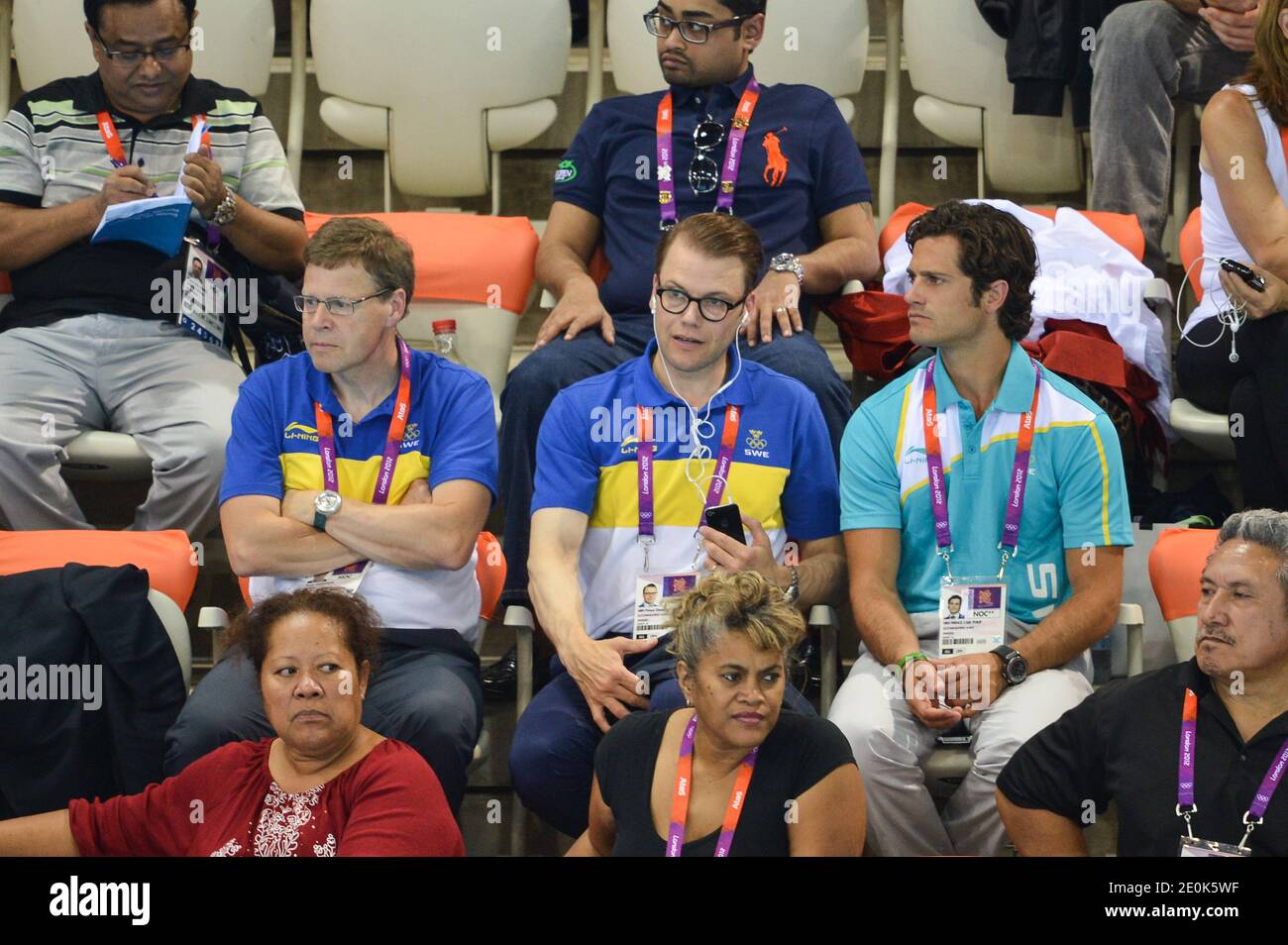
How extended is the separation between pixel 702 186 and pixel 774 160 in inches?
6.7

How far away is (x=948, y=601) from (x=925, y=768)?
29cm

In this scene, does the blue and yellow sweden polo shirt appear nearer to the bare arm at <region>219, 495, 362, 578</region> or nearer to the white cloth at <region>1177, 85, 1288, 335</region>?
the bare arm at <region>219, 495, 362, 578</region>

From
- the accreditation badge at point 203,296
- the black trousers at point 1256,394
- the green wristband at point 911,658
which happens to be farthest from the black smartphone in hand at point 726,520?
the accreditation badge at point 203,296

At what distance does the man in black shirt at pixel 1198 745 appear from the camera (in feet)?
8.18

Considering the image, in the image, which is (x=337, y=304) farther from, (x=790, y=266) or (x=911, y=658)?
(x=911, y=658)

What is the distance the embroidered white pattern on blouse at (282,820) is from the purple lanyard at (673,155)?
1.70 metres

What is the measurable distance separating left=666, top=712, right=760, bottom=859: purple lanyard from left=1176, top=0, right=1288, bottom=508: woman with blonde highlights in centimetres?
140

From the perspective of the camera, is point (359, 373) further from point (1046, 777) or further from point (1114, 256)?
point (1114, 256)

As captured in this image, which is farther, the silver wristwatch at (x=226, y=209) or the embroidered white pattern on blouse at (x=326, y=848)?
the silver wristwatch at (x=226, y=209)

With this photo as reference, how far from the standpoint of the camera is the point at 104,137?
3.75 m

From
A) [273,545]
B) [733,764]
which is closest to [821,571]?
[733,764]

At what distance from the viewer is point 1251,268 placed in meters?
3.40

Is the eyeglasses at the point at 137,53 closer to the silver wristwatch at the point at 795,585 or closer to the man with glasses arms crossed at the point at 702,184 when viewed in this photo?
the man with glasses arms crossed at the point at 702,184

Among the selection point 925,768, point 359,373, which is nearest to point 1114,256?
point 925,768
